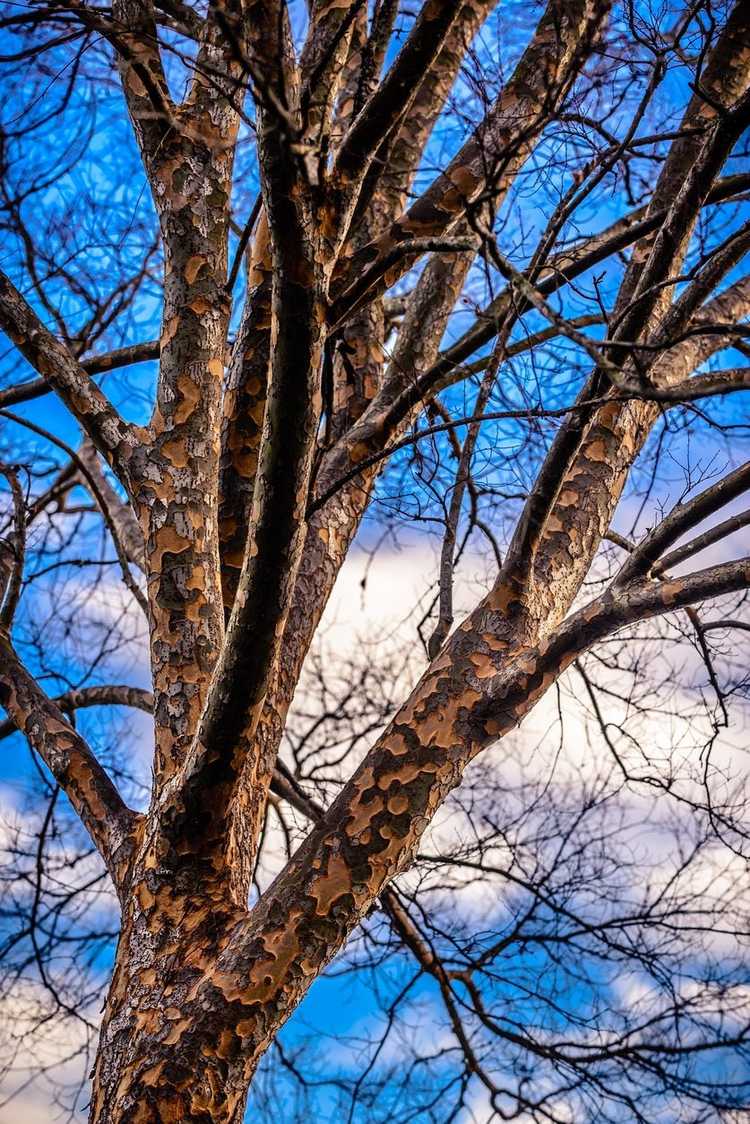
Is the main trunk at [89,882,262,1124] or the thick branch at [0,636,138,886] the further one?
the thick branch at [0,636,138,886]

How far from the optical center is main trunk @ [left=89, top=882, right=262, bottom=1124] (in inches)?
75.2

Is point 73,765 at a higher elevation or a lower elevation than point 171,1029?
higher

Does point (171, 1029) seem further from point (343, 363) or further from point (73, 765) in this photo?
point (343, 363)

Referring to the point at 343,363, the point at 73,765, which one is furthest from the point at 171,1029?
the point at 343,363

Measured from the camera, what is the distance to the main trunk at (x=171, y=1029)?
1910 mm

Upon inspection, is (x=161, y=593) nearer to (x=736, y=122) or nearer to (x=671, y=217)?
(x=671, y=217)

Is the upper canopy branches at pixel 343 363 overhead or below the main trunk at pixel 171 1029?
overhead

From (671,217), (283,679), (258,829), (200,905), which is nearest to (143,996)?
(200,905)

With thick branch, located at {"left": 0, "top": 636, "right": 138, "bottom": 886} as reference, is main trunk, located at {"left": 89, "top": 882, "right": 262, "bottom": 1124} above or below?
below

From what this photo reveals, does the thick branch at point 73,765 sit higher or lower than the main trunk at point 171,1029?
higher

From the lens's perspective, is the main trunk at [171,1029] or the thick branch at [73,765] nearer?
the main trunk at [171,1029]

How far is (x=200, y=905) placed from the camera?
2273 millimetres

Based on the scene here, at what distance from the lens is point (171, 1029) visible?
78.2 inches

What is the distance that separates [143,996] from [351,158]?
2027mm
